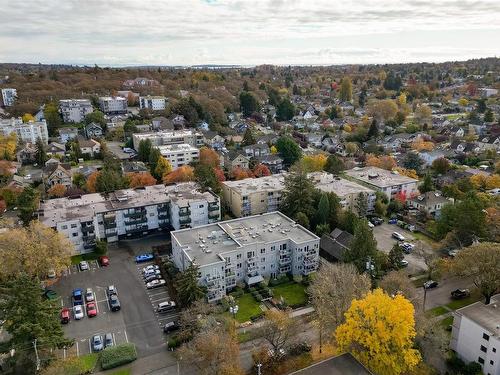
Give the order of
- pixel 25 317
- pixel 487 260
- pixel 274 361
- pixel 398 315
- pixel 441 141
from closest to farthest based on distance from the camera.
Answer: pixel 398 315 → pixel 25 317 → pixel 274 361 → pixel 487 260 → pixel 441 141

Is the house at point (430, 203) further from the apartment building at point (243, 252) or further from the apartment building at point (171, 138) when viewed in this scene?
the apartment building at point (171, 138)

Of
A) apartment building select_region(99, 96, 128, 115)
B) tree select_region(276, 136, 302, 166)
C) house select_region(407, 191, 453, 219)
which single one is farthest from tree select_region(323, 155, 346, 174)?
apartment building select_region(99, 96, 128, 115)

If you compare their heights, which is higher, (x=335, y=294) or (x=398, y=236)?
(x=335, y=294)

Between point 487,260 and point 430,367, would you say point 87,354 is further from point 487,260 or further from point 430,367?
point 487,260

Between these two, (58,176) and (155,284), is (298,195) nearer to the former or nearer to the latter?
(155,284)

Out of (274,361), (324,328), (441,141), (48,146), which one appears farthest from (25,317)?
(441,141)

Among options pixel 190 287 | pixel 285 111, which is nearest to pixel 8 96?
pixel 285 111
